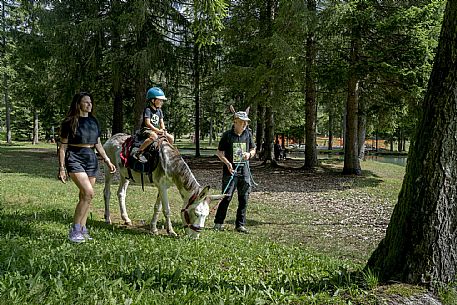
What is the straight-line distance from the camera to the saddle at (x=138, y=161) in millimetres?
6770

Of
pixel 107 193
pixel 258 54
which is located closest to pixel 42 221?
pixel 107 193

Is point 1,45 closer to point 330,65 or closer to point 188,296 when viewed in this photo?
point 330,65

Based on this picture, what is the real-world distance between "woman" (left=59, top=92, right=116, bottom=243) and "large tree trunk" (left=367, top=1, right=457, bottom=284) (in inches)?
145

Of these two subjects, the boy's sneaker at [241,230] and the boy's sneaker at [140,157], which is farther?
the boy's sneaker at [241,230]

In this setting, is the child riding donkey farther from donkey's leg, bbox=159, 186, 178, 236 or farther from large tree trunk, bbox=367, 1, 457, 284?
large tree trunk, bbox=367, 1, 457, 284

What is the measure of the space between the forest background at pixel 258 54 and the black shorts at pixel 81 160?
10341mm

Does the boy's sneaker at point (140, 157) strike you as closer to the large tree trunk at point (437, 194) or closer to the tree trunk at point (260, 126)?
the large tree trunk at point (437, 194)

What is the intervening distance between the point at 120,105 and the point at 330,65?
530 inches

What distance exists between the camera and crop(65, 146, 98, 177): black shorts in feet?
17.4

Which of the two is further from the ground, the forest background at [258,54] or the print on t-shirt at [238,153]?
the forest background at [258,54]

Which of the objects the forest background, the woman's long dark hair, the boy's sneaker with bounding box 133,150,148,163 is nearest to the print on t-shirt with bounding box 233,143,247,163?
the boy's sneaker with bounding box 133,150,148,163

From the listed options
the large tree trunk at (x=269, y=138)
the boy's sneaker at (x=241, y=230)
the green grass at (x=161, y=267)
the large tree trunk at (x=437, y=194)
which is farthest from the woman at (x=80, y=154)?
the large tree trunk at (x=269, y=138)

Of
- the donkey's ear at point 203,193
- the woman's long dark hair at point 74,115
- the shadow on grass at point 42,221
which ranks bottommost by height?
the shadow on grass at point 42,221

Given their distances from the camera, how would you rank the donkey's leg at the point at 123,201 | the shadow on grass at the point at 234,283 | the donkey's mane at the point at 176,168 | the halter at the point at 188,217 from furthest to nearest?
the donkey's leg at the point at 123,201 → the donkey's mane at the point at 176,168 → the halter at the point at 188,217 → the shadow on grass at the point at 234,283
